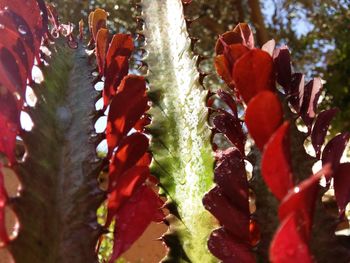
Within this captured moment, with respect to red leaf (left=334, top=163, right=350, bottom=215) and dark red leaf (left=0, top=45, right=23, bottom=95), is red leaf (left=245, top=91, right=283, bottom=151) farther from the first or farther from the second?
dark red leaf (left=0, top=45, right=23, bottom=95)

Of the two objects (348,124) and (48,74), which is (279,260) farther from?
(348,124)

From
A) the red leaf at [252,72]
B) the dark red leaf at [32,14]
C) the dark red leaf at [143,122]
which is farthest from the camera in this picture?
the dark red leaf at [143,122]

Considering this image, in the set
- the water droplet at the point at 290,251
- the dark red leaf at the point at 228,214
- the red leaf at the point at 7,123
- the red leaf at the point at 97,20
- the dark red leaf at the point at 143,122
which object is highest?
the red leaf at the point at 97,20

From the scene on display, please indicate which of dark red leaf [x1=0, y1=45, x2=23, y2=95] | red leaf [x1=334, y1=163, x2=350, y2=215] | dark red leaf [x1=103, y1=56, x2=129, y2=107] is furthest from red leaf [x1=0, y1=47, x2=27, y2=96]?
red leaf [x1=334, y1=163, x2=350, y2=215]

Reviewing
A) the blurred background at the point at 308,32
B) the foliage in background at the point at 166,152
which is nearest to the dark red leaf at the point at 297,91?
the foliage in background at the point at 166,152

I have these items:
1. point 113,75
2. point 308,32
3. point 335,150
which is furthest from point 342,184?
point 308,32

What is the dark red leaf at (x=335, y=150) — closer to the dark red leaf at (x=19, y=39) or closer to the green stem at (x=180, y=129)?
the green stem at (x=180, y=129)

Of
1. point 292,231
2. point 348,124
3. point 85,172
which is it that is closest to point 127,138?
point 85,172

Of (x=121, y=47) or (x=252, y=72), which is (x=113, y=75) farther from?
(x=252, y=72)
